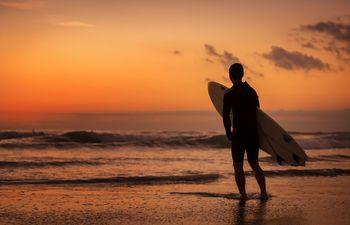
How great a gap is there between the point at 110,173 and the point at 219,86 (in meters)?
3.59

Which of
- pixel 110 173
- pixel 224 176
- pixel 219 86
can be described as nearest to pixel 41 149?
pixel 110 173

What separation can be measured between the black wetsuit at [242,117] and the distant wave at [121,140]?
1406 centimetres

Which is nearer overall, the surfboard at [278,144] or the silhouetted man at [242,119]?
the silhouetted man at [242,119]

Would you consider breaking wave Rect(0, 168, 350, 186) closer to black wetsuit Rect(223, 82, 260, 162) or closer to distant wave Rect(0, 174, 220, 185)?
distant wave Rect(0, 174, 220, 185)

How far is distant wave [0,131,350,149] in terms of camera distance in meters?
21.1

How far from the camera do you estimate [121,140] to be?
26.7 metres

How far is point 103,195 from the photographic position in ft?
24.3

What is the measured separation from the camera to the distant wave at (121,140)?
21069mm

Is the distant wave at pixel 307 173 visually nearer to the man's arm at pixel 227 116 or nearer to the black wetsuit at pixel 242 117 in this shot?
the black wetsuit at pixel 242 117

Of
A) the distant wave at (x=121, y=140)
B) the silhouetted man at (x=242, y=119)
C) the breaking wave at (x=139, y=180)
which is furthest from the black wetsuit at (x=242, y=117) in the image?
the distant wave at (x=121, y=140)

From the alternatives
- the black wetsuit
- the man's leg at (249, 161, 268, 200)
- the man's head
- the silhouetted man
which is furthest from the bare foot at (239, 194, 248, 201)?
the man's head

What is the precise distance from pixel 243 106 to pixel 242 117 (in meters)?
0.15

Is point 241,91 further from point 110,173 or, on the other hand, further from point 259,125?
point 110,173

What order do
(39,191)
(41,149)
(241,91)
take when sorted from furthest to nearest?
1. (41,149)
2. (39,191)
3. (241,91)
